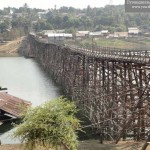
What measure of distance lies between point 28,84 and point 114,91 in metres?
36.3

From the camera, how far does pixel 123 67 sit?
27.3 meters

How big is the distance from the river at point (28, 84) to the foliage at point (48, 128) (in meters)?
9.03

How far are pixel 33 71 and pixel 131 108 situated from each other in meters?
54.6

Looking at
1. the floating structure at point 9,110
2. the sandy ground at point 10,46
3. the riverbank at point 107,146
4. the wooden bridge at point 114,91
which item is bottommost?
the sandy ground at point 10,46

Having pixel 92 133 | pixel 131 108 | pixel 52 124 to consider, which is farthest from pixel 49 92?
pixel 52 124

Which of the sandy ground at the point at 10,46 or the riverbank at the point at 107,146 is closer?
the riverbank at the point at 107,146

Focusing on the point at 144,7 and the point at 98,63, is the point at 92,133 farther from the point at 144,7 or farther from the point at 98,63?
the point at 144,7

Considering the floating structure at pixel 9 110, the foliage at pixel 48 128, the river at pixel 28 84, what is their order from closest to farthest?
the foliage at pixel 48 128
the floating structure at pixel 9 110
the river at pixel 28 84

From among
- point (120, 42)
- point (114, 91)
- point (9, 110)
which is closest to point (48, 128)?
point (114, 91)

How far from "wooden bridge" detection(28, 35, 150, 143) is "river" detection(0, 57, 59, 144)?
12.6 ft

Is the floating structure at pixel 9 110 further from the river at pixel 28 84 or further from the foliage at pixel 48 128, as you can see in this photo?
the foliage at pixel 48 128

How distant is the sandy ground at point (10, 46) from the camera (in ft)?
417

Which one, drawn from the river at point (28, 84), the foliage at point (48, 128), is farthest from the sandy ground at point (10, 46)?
the foliage at point (48, 128)

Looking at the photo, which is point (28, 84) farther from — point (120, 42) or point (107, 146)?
point (120, 42)
